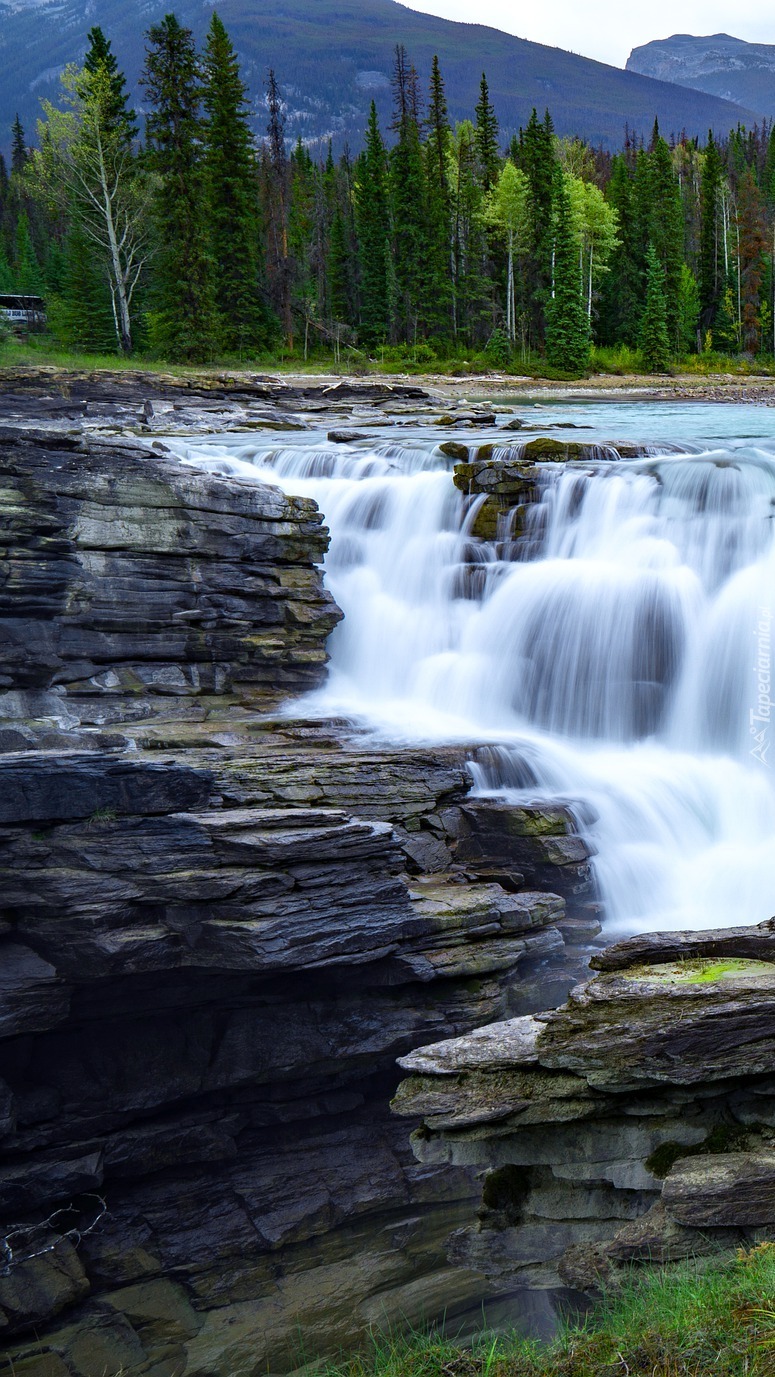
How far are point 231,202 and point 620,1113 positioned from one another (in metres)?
57.0

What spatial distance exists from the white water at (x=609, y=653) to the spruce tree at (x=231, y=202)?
128 ft

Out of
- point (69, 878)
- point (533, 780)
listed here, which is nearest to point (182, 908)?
point (69, 878)

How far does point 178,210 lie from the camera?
160 feet

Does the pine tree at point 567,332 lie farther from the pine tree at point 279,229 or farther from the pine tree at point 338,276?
the pine tree at point 338,276

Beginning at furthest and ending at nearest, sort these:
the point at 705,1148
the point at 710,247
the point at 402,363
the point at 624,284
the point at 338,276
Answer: the point at 710,247 → the point at 338,276 → the point at 624,284 → the point at 402,363 → the point at 705,1148

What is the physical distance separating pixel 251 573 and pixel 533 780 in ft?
16.1

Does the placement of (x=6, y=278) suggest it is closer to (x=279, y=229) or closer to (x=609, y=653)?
(x=279, y=229)

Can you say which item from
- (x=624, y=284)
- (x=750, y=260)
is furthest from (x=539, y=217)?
(x=750, y=260)

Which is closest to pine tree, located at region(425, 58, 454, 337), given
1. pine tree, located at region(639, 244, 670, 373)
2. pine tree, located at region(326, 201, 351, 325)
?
pine tree, located at region(326, 201, 351, 325)

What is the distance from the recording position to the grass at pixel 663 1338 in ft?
15.6

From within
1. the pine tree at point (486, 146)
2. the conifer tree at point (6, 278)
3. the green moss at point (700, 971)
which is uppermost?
the pine tree at point (486, 146)

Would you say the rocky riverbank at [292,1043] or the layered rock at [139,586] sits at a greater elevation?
the layered rock at [139,586]

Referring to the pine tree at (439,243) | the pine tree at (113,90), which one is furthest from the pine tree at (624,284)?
the pine tree at (113,90)

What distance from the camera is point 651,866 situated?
1200 centimetres
